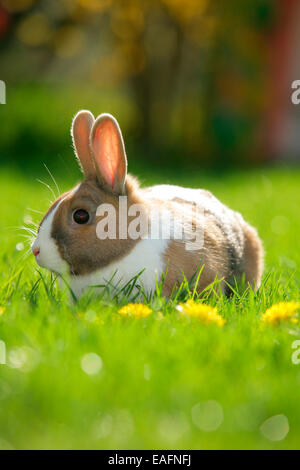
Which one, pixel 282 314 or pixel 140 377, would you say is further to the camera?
pixel 282 314

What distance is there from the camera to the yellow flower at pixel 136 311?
242 cm

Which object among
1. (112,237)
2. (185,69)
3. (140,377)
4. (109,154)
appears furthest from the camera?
(185,69)

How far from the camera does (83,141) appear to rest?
3.10 m

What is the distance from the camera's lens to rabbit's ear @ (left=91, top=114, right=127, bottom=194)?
9.32 feet

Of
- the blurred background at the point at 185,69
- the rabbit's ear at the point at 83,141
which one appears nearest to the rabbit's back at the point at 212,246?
the rabbit's ear at the point at 83,141

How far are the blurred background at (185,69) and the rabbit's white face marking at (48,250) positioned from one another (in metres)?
8.43

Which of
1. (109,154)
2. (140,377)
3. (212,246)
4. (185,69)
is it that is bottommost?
(140,377)

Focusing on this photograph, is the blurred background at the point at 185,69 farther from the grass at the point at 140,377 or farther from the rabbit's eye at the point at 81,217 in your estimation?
the grass at the point at 140,377

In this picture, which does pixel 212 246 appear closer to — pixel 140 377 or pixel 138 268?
pixel 138 268

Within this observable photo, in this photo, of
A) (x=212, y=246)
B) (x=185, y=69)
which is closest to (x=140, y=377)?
(x=212, y=246)

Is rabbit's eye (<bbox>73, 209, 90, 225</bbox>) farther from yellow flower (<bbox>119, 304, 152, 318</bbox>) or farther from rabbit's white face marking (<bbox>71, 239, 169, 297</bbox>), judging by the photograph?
yellow flower (<bbox>119, 304, 152, 318</bbox>)

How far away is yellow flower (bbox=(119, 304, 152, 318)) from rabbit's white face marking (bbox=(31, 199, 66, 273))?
45cm

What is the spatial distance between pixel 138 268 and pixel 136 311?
0.33 metres
